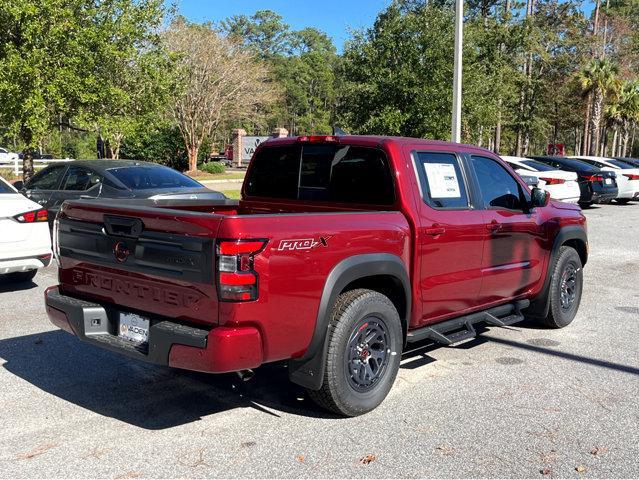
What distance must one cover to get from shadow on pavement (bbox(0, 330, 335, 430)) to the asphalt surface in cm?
1

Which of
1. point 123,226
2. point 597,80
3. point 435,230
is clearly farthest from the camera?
point 597,80

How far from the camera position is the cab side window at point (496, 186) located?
18.3 feet

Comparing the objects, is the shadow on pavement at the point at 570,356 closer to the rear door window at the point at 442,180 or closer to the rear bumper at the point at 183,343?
the rear door window at the point at 442,180

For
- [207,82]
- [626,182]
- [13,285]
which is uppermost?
[207,82]

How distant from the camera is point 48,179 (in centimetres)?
1078

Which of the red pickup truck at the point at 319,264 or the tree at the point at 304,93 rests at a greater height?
the tree at the point at 304,93

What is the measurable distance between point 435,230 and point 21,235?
5.08m

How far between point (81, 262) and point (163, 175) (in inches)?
247

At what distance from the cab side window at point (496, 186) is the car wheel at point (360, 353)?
1645 mm

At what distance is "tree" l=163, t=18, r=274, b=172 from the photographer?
112 ft

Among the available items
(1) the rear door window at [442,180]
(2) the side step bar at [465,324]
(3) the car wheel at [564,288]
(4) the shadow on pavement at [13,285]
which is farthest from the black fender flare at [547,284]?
(4) the shadow on pavement at [13,285]

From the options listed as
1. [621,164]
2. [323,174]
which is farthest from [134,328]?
[621,164]

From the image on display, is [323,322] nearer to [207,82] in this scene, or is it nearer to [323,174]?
[323,174]

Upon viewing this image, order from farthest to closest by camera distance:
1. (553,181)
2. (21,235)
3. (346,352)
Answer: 1. (553,181)
2. (21,235)
3. (346,352)
